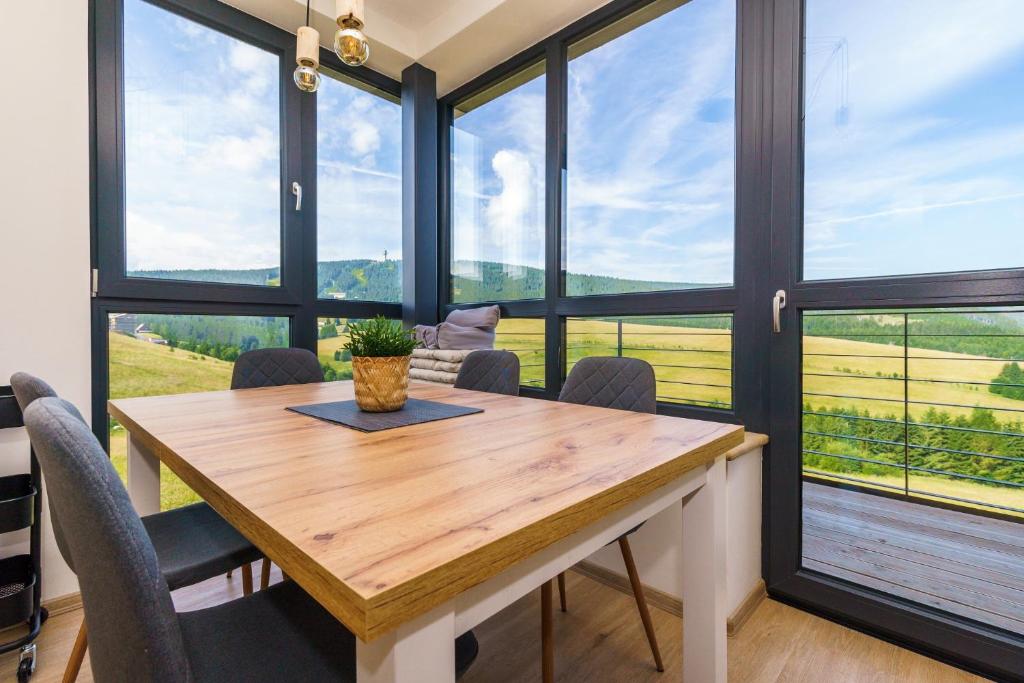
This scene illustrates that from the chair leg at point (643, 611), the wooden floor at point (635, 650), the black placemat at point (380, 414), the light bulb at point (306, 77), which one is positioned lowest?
the wooden floor at point (635, 650)

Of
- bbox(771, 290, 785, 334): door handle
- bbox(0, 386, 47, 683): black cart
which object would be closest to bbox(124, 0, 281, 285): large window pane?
bbox(0, 386, 47, 683): black cart

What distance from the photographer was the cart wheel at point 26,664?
1419 millimetres

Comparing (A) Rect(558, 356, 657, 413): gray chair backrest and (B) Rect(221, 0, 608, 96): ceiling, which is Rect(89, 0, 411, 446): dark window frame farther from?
(A) Rect(558, 356, 657, 413): gray chair backrest

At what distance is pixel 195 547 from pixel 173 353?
154cm

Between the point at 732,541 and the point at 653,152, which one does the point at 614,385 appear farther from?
the point at 653,152

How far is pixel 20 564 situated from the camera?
65.8 inches

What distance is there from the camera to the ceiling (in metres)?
2.49

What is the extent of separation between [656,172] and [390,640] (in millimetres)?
2296

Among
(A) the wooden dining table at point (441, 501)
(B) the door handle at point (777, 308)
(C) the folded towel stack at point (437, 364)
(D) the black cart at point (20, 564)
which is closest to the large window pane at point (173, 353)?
(D) the black cart at point (20, 564)

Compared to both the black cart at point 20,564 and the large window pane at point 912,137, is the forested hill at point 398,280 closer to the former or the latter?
the large window pane at point 912,137

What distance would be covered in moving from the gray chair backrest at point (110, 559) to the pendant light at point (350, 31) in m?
1.38

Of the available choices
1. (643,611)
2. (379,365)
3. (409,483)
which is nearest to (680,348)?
(643,611)

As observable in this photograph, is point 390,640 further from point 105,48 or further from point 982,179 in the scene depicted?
point 105,48

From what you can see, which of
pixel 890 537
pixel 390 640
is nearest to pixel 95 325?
pixel 390 640
